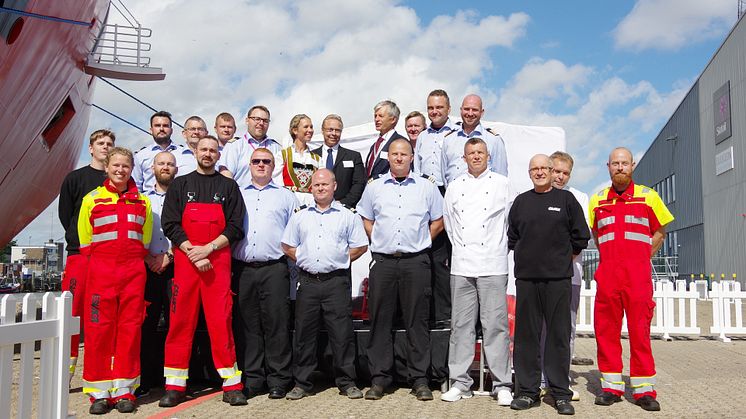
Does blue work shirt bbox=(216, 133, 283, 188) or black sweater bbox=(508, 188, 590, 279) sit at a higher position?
Result: blue work shirt bbox=(216, 133, 283, 188)

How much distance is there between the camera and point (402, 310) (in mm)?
5527

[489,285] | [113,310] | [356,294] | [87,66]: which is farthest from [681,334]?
[87,66]

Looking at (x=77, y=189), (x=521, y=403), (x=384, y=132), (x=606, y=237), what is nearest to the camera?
(x=521, y=403)

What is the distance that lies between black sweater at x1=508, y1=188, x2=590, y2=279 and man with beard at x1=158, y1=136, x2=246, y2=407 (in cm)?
225

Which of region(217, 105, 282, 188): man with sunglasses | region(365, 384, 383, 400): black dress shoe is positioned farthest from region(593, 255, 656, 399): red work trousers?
region(217, 105, 282, 188): man with sunglasses

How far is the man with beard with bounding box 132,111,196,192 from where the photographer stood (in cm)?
650

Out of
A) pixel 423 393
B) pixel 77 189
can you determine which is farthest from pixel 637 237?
pixel 77 189

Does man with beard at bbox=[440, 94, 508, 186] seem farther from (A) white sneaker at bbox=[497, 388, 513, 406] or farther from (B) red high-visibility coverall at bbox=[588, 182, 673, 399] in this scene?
(A) white sneaker at bbox=[497, 388, 513, 406]

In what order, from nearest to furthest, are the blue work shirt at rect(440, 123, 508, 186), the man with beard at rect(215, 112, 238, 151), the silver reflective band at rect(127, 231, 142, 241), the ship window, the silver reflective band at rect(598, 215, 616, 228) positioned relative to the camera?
the silver reflective band at rect(127, 231, 142, 241) < the silver reflective band at rect(598, 215, 616, 228) < the blue work shirt at rect(440, 123, 508, 186) < the man with beard at rect(215, 112, 238, 151) < the ship window

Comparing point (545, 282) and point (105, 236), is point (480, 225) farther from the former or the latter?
point (105, 236)

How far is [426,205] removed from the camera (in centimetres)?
564

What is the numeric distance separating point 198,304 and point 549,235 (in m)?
2.78

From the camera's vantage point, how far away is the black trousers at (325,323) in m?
5.50

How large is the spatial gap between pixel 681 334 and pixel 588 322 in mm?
1574
